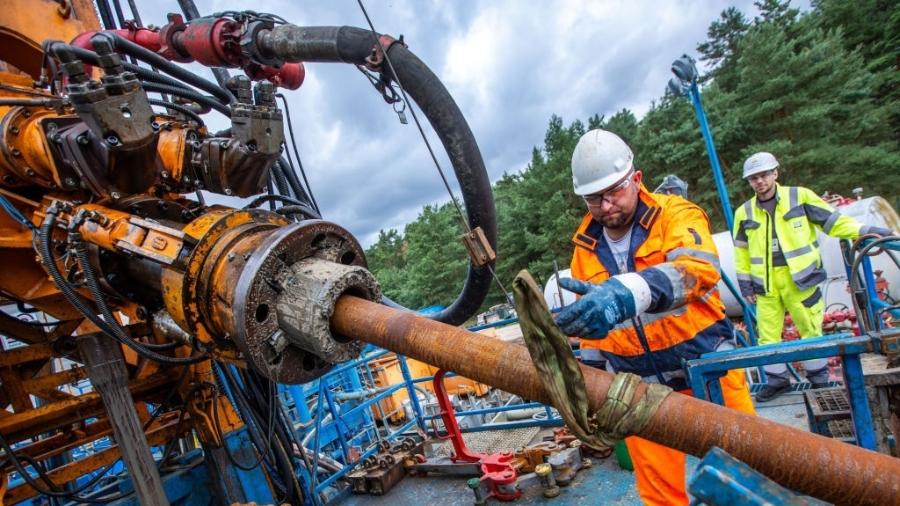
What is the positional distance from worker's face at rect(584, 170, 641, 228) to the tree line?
19750 mm

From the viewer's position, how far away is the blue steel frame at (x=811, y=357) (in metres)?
1.67

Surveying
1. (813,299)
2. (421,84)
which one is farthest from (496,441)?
(421,84)

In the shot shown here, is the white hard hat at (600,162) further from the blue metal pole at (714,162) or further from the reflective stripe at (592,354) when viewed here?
the blue metal pole at (714,162)

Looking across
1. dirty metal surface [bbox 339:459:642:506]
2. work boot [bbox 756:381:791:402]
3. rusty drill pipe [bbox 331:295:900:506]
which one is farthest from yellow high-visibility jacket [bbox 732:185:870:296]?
rusty drill pipe [bbox 331:295:900:506]

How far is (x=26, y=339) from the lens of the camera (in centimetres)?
255

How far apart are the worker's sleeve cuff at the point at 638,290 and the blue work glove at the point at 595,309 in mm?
13

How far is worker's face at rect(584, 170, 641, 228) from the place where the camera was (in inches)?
84.0

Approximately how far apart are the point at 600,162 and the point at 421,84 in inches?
34.9

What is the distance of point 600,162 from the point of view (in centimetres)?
213

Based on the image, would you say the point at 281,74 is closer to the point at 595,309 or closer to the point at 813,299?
the point at 595,309

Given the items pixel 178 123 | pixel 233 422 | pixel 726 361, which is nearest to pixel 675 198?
pixel 726 361

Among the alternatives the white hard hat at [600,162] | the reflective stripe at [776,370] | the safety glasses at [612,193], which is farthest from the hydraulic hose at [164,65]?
the reflective stripe at [776,370]

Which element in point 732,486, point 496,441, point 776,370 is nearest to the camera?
point 732,486

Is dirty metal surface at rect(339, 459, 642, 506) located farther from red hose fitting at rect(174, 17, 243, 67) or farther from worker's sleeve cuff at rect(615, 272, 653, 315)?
red hose fitting at rect(174, 17, 243, 67)
